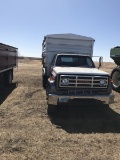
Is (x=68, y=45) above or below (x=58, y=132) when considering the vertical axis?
above

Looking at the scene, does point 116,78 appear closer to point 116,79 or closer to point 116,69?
point 116,79

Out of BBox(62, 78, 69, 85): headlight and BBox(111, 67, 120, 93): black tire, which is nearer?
BBox(62, 78, 69, 85): headlight

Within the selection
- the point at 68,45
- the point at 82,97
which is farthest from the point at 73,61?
the point at 68,45

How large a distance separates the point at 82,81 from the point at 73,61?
232 centimetres

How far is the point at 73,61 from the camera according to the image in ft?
33.9

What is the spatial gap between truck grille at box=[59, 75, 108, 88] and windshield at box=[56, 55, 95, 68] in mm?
2026

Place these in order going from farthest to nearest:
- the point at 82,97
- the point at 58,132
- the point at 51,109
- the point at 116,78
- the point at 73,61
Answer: the point at 116,78 → the point at 73,61 → the point at 51,109 → the point at 82,97 → the point at 58,132

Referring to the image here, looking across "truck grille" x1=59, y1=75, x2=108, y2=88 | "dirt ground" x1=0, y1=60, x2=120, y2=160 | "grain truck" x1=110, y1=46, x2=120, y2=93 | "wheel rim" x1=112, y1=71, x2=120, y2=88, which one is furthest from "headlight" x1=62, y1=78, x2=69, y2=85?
"wheel rim" x1=112, y1=71, x2=120, y2=88

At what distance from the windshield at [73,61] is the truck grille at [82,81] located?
203 centimetres

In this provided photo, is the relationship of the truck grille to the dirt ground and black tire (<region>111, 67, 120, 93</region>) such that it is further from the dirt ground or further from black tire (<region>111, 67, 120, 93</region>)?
black tire (<region>111, 67, 120, 93</region>)

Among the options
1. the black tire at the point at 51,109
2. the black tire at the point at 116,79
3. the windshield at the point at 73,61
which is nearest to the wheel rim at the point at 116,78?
the black tire at the point at 116,79

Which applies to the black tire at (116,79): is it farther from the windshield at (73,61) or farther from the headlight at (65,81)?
the headlight at (65,81)

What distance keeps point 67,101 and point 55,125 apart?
0.93m

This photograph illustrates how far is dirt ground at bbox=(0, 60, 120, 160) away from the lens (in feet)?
17.8
